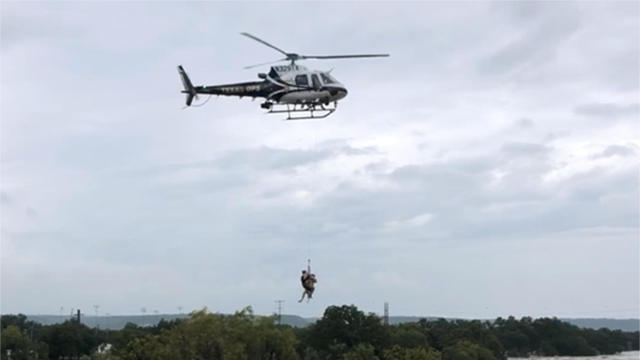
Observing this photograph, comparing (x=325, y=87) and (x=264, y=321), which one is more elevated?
(x=325, y=87)

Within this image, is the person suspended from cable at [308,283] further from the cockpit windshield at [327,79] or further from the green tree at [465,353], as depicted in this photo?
the green tree at [465,353]

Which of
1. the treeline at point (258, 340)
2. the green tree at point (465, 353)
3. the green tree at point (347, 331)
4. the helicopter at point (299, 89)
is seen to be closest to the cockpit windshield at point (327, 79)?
the helicopter at point (299, 89)

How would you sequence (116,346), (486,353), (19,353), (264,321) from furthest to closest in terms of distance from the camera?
(486,353), (19,353), (116,346), (264,321)

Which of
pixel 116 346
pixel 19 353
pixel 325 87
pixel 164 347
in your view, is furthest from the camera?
pixel 19 353

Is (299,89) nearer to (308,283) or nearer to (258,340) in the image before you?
(308,283)

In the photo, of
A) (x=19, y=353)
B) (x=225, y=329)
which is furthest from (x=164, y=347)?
(x=19, y=353)

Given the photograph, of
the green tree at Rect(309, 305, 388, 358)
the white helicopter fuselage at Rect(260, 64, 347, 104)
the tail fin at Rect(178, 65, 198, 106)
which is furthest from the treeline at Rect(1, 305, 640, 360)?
the white helicopter fuselage at Rect(260, 64, 347, 104)

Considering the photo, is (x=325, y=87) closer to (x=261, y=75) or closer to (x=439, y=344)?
(x=261, y=75)

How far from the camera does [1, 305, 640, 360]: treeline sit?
82.8 meters

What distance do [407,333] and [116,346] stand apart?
47.0 m

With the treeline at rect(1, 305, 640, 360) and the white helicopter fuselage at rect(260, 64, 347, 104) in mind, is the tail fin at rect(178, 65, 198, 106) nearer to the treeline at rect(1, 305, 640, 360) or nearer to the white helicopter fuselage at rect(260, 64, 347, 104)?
the white helicopter fuselage at rect(260, 64, 347, 104)

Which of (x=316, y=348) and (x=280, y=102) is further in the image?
(x=316, y=348)

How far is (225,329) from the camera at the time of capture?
84.6 meters

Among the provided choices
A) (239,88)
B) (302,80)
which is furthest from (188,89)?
(302,80)
